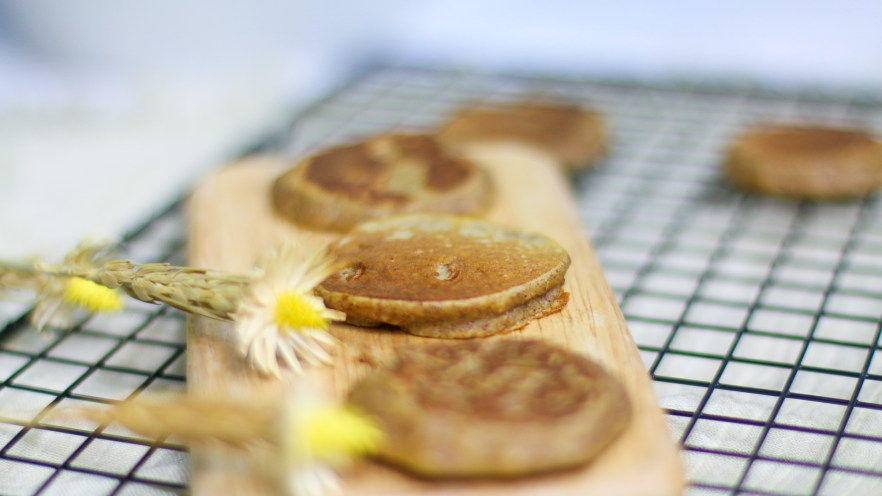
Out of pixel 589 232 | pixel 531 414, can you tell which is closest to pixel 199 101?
pixel 589 232

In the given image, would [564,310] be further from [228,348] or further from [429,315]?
[228,348]

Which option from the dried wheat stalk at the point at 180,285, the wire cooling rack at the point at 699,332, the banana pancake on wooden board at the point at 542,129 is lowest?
the wire cooling rack at the point at 699,332

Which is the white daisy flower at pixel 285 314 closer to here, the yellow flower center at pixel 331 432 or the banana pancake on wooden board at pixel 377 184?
the yellow flower center at pixel 331 432

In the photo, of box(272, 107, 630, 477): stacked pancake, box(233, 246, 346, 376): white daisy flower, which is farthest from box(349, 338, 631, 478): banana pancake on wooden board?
box(233, 246, 346, 376): white daisy flower

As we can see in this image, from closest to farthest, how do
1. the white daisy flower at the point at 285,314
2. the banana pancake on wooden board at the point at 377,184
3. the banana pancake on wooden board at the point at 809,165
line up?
the white daisy flower at the point at 285,314, the banana pancake on wooden board at the point at 377,184, the banana pancake on wooden board at the point at 809,165

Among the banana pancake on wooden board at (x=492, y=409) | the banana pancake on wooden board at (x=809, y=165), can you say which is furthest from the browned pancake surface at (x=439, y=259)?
the banana pancake on wooden board at (x=809, y=165)

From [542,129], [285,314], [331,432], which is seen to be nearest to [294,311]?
[285,314]

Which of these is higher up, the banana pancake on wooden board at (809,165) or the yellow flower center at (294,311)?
the yellow flower center at (294,311)
